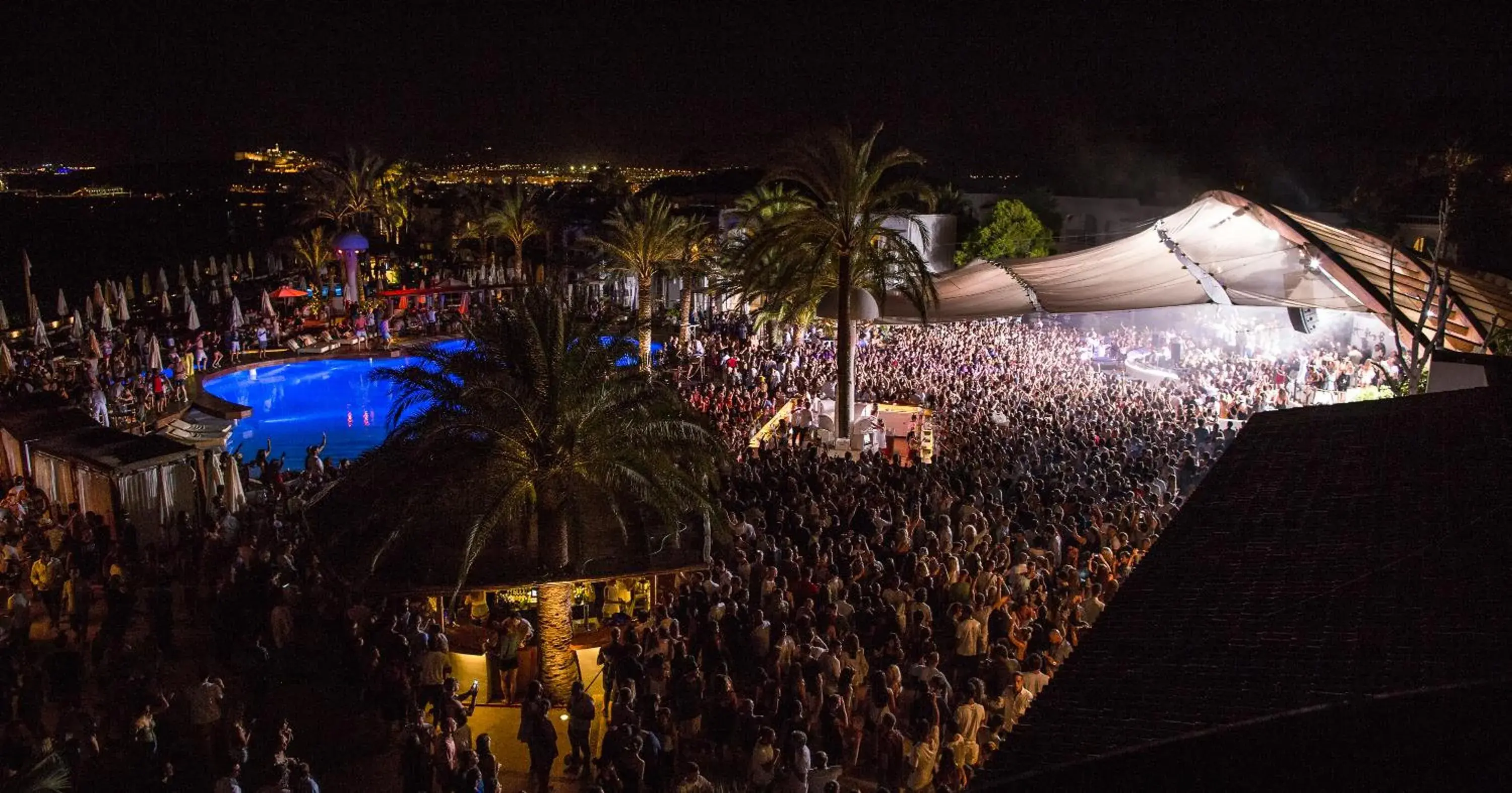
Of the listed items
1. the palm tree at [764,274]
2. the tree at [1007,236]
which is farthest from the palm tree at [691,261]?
the tree at [1007,236]

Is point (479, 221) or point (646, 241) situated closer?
point (646, 241)

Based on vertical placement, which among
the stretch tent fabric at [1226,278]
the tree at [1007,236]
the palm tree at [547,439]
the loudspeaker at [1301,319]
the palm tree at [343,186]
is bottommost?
the palm tree at [547,439]

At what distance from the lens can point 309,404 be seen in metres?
30.7

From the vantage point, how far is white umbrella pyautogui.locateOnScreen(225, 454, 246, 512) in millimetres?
15867

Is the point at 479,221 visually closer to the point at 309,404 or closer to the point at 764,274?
the point at 309,404

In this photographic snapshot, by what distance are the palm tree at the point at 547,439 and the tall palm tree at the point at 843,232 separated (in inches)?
403

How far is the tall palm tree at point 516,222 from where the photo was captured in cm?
4716

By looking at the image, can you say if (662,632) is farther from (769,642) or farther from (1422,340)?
(1422,340)

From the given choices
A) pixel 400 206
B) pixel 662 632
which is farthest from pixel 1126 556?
pixel 400 206

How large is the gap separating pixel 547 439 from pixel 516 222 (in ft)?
128

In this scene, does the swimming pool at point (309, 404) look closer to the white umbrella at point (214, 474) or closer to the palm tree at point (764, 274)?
the palm tree at point (764, 274)

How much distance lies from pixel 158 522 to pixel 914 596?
11503 millimetres

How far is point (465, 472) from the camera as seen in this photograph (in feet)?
34.1

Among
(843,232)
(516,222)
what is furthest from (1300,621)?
(516,222)
